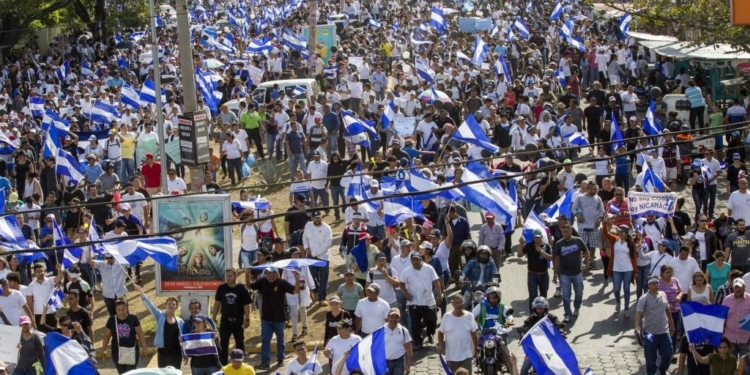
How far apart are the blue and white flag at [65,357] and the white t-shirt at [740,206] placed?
921 cm

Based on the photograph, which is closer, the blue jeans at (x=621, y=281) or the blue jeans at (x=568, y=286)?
the blue jeans at (x=568, y=286)

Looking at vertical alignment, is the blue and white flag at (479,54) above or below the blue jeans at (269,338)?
above

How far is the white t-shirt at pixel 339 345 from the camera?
14523 mm

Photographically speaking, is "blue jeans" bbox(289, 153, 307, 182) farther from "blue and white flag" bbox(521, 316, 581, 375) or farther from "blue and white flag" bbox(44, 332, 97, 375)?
"blue and white flag" bbox(521, 316, 581, 375)

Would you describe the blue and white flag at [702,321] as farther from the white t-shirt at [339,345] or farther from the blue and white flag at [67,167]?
the blue and white flag at [67,167]

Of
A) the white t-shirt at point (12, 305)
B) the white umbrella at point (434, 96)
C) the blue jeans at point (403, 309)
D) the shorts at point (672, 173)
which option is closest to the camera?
the blue jeans at point (403, 309)

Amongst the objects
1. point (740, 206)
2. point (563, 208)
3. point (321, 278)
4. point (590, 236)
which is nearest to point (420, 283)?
point (321, 278)

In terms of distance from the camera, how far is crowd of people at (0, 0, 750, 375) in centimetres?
1525

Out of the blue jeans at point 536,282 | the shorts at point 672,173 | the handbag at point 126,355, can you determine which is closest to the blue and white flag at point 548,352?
the blue jeans at point 536,282

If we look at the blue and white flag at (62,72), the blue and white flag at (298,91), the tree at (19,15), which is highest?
the tree at (19,15)

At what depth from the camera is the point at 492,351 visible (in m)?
14.7

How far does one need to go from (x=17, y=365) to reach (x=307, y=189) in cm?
797

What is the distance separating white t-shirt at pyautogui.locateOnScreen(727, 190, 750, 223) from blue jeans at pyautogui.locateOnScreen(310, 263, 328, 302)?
18.5 ft

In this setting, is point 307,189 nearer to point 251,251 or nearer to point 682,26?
point 251,251
